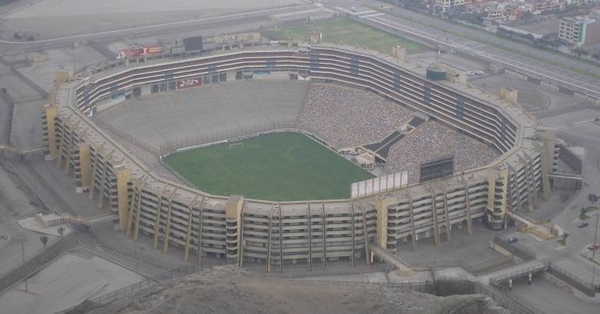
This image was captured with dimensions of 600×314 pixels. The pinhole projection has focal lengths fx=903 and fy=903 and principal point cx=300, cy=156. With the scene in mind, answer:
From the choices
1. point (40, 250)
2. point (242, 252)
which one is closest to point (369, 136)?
point (242, 252)

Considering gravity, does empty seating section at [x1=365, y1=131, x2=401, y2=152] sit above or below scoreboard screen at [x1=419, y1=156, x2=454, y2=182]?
below

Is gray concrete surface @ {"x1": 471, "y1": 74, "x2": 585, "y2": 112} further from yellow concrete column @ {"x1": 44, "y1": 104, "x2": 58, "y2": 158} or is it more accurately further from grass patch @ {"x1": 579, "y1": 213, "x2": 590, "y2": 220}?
yellow concrete column @ {"x1": 44, "y1": 104, "x2": 58, "y2": 158}

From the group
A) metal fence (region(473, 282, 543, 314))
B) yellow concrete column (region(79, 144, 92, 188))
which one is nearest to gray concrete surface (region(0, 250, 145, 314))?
yellow concrete column (region(79, 144, 92, 188))

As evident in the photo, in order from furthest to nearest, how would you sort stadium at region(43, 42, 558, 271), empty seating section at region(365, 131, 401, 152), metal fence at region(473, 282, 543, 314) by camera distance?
empty seating section at region(365, 131, 401, 152) → stadium at region(43, 42, 558, 271) → metal fence at region(473, 282, 543, 314)

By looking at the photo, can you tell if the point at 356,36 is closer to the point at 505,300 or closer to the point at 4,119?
the point at 4,119

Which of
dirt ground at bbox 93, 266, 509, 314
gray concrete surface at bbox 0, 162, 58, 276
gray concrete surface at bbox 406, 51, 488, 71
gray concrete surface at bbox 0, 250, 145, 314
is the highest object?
dirt ground at bbox 93, 266, 509, 314

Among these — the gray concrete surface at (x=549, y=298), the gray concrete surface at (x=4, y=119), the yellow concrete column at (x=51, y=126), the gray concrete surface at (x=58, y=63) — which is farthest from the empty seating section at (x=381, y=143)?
the gray concrete surface at (x=58, y=63)
